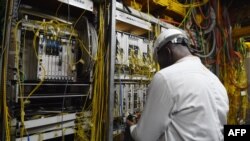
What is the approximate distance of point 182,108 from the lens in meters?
1.17

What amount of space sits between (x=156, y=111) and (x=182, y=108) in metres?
0.14

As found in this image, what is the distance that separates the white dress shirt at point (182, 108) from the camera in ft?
3.85

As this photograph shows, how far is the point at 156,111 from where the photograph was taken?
3.95ft

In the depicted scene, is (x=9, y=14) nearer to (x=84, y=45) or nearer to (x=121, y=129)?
(x=84, y=45)

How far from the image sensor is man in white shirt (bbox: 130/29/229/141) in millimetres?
1174

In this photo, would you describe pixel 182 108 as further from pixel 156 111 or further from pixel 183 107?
pixel 156 111

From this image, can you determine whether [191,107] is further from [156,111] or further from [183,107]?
[156,111]

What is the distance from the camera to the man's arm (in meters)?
1.18

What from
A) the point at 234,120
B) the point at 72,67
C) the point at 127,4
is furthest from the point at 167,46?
the point at 234,120

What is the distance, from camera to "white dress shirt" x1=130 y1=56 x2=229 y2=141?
117 cm

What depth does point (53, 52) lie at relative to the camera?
1.49 m

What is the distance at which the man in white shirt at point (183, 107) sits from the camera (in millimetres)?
1174

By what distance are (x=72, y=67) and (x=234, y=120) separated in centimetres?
280

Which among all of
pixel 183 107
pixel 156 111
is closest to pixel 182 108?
pixel 183 107
